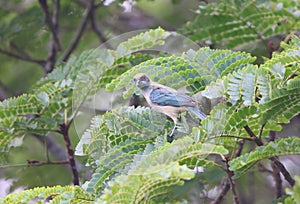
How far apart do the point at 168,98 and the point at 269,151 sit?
0.22m

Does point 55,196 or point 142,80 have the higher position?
point 142,80

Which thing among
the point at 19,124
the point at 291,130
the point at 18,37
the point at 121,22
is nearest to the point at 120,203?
the point at 19,124

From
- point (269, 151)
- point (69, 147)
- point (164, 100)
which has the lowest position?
point (69, 147)

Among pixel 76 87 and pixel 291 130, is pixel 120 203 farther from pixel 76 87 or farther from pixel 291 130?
pixel 291 130

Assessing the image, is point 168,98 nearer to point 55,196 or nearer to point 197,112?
point 197,112

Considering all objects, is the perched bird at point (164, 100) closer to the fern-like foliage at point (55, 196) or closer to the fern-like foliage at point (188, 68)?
the fern-like foliage at point (188, 68)

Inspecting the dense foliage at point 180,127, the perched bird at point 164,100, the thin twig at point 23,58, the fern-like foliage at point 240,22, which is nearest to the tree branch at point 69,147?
the dense foliage at point 180,127

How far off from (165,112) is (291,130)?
1054 mm

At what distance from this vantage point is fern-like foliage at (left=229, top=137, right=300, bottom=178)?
1.10 meters

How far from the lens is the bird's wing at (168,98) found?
1142mm

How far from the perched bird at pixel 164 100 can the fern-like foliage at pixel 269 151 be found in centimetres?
11

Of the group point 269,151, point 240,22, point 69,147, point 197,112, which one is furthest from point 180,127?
point 240,22

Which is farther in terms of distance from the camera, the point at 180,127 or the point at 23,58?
the point at 23,58

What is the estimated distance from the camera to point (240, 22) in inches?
71.3
